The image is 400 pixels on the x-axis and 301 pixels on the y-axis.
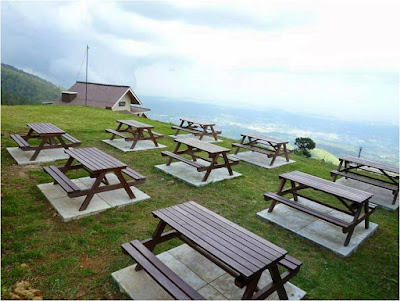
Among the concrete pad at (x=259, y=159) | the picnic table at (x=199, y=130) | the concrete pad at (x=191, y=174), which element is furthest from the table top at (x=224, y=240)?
the picnic table at (x=199, y=130)

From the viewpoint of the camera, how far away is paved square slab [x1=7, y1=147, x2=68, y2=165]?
631cm

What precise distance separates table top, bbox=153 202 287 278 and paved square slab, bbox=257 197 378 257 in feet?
6.00

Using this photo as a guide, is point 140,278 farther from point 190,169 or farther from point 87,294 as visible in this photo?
point 190,169

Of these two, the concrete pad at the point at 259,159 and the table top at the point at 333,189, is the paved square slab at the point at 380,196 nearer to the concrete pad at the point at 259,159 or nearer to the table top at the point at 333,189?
the concrete pad at the point at 259,159

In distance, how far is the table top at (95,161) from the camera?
175 inches

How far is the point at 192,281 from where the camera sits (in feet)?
9.88

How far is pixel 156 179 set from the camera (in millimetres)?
6176

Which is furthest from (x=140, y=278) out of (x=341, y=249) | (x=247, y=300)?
(x=341, y=249)

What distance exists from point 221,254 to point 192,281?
733mm

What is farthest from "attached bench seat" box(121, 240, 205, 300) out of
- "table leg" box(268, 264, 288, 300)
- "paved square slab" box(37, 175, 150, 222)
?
"paved square slab" box(37, 175, 150, 222)

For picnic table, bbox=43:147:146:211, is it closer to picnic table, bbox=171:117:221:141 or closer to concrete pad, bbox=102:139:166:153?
concrete pad, bbox=102:139:166:153

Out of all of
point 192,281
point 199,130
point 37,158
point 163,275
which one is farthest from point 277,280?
point 199,130

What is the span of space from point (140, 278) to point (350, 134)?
175471 millimetres

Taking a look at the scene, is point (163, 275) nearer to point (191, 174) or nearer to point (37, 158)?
point (191, 174)
